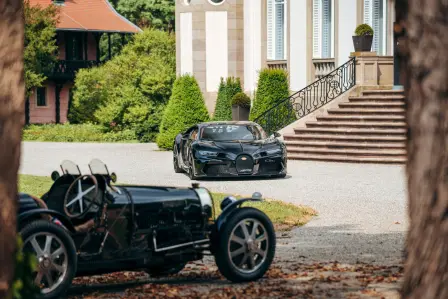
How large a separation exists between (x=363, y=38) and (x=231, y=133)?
922 cm

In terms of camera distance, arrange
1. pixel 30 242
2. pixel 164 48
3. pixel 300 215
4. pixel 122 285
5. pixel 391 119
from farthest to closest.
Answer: pixel 164 48, pixel 391 119, pixel 300 215, pixel 122 285, pixel 30 242

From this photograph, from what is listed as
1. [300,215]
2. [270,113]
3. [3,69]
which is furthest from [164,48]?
[3,69]

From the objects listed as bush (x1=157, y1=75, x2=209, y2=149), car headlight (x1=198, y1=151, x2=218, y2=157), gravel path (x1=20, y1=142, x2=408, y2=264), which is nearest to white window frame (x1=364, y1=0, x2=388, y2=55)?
bush (x1=157, y1=75, x2=209, y2=149)

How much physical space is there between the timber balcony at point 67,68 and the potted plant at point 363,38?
107ft

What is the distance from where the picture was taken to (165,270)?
35.0 feet

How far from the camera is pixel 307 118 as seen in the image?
3147 centimetres

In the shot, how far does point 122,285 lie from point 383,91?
21.6 m

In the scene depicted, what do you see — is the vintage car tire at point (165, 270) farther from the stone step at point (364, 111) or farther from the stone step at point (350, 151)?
the stone step at point (364, 111)

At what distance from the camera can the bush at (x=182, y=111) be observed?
114ft

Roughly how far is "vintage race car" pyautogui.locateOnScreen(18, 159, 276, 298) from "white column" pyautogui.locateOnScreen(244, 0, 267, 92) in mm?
27551

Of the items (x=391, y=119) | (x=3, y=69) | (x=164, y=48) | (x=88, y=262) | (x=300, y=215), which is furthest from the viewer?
(x=164, y=48)

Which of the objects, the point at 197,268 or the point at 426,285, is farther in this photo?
the point at 197,268

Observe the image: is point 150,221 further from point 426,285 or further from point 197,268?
point 426,285

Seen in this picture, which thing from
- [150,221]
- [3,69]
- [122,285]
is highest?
[3,69]
